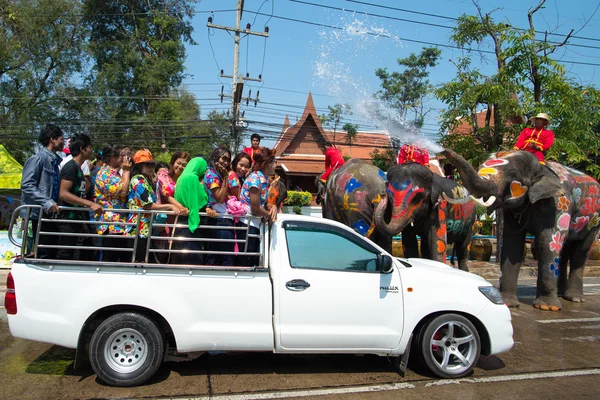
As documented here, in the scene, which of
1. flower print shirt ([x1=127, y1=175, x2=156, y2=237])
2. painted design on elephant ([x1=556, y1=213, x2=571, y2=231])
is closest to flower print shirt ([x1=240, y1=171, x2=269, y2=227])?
flower print shirt ([x1=127, y1=175, x2=156, y2=237])

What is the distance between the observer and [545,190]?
7.67m

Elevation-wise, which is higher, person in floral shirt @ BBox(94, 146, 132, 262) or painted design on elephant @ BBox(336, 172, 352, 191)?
painted design on elephant @ BBox(336, 172, 352, 191)

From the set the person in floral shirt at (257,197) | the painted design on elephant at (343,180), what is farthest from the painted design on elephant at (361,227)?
the person in floral shirt at (257,197)

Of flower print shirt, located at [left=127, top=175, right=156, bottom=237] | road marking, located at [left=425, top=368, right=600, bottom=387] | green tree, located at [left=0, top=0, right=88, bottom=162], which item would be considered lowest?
road marking, located at [left=425, top=368, right=600, bottom=387]

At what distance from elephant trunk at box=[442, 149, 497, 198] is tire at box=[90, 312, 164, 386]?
179 inches

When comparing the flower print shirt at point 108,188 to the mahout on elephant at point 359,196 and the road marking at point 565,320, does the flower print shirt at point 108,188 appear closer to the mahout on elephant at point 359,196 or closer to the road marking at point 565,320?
the mahout on elephant at point 359,196

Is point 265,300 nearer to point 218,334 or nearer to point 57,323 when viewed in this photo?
point 218,334

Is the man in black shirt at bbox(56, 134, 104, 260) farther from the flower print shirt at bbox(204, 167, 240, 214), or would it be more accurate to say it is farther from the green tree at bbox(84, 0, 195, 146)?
the green tree at bbox(84, 0, 195, 146)

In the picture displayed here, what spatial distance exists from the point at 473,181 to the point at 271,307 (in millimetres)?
4024

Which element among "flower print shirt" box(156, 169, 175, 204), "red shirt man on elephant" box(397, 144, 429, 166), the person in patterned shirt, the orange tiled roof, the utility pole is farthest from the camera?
the orange tiled roof

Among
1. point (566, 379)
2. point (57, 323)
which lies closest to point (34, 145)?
point (57, 323)

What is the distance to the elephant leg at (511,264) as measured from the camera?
27.9 ft

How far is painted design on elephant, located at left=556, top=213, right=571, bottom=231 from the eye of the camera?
8242 mm

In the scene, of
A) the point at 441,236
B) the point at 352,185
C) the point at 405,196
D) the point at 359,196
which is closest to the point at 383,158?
the point at 352,185
